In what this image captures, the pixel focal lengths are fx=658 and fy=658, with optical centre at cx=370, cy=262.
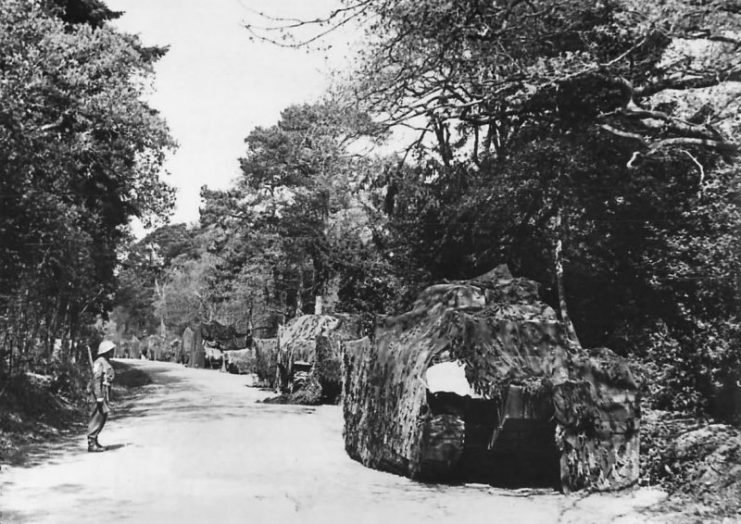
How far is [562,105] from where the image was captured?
14.8 meters

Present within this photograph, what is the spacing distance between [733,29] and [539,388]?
567 centimetres

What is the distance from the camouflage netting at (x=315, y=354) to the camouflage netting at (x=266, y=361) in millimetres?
2874

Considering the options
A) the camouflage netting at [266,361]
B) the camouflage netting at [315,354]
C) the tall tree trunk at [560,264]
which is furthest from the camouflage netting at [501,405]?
the camouflage netting at [266,361]

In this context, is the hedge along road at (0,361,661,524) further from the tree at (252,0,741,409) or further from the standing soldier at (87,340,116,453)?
the tree at (252,0,741,409)

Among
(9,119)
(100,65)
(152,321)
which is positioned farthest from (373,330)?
(152,321)

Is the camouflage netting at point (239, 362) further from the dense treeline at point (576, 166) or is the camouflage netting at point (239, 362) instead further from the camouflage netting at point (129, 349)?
the camouflage netting at point (129, 349)

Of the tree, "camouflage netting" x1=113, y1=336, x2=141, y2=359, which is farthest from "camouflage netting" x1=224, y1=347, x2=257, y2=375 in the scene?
"camouflage netting" x1=113, y1=336, x2=141, y2=359

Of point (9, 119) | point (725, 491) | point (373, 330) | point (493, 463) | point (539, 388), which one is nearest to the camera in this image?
point (725, 491)

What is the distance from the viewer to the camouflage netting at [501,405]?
25.9 ft

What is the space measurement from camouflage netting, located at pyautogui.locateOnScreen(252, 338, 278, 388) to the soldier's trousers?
13.4 m

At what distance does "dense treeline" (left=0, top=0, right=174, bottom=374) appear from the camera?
12.9 meters

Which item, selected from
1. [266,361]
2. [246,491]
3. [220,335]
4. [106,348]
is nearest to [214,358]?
[220,335]

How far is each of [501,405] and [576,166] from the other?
785cm

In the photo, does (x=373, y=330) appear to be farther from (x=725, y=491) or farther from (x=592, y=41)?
(x=592, y=41)
